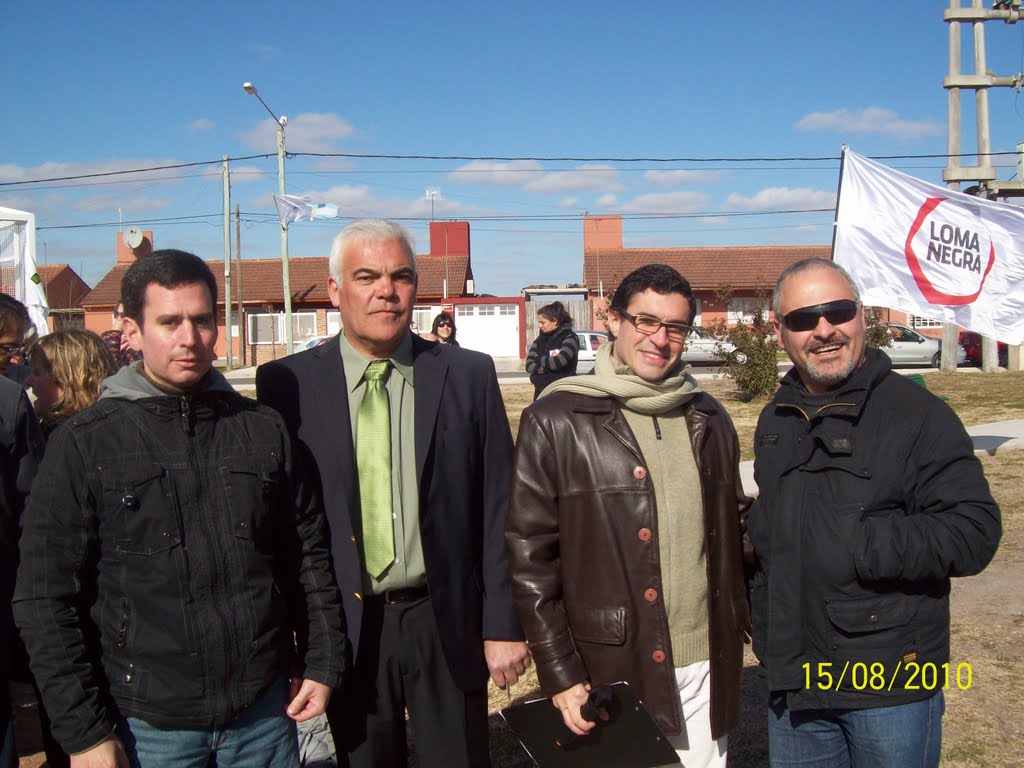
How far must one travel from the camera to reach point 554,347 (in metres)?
9.59

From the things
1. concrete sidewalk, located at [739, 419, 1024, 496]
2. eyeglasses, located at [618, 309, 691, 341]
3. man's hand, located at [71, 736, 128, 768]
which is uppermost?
eyeglasses, located at [618, 309, 691, 341]

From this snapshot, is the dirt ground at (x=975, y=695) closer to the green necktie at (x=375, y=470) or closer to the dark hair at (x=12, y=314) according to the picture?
the green necktie at (x=375, y=470)

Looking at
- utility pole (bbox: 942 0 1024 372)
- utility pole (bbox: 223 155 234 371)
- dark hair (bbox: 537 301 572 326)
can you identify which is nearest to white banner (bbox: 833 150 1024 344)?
dark hair (bbox: 537 301 572 326)

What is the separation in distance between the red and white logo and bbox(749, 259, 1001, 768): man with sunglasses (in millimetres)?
5396

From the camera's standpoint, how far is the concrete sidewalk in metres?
10.0

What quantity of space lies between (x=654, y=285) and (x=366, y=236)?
0.90 m

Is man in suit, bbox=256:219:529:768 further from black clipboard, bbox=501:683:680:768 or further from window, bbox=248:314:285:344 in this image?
window, bbox=248:314:285:344

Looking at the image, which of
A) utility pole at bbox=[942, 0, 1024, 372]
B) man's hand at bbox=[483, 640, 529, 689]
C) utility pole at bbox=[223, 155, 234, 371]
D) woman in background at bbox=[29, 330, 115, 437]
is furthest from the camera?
utility pole at bbox=[223, 155, 234, 371]

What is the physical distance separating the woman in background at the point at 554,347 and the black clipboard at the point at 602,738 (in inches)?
284

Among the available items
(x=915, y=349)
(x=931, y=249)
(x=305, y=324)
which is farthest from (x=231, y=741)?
(x=305, y=324)

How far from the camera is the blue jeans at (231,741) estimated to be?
214 cm

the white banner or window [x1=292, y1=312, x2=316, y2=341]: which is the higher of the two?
window [x1=292, y1=312, x2=316, y2=341]

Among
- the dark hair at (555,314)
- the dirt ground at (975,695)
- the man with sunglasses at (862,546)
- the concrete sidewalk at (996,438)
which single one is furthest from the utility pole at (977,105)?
the man with sunglasses at (862,546)

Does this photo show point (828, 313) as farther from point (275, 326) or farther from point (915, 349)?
point (275, 326)
